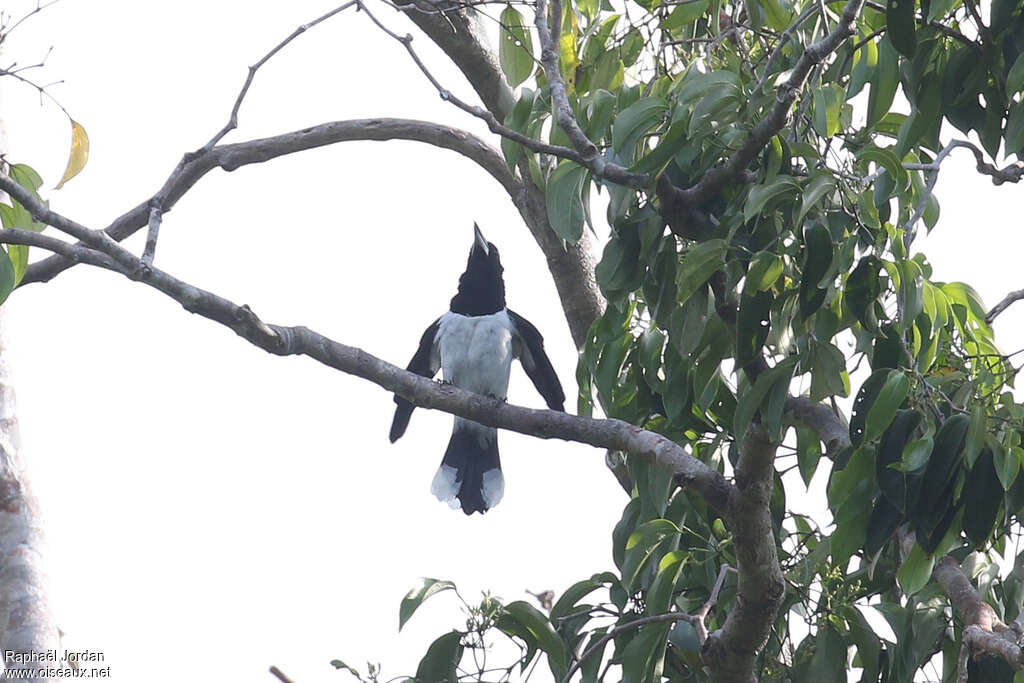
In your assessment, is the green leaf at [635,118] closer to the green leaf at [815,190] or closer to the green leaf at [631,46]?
the green leaf at [815,190]

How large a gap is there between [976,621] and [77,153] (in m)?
2.51

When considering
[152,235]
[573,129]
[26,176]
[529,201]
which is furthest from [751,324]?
[529,201]

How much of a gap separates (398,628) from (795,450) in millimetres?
1174

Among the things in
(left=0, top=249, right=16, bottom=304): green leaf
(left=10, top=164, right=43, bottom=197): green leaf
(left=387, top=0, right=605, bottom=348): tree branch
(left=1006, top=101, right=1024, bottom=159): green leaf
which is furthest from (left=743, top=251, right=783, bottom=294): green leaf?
(left=387, top=0, right=605, bottom=348): tree branch

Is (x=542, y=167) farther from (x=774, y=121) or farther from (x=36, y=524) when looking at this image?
(x=36, y=524)

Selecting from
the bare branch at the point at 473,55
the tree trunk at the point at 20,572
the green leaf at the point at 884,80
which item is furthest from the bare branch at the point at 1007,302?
the tree trunk at the point at 20,572

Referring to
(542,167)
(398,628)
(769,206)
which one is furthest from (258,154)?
(769,206)

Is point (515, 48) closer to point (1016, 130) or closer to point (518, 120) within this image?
point (518, 120)

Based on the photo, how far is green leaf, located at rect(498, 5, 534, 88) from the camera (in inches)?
127

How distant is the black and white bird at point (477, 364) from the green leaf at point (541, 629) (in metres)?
2.18

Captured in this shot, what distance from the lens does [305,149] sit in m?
4.47

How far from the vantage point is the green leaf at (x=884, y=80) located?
2.60m

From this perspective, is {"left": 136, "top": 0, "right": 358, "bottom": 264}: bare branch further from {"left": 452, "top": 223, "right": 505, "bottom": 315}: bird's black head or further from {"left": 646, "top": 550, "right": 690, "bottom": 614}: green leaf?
{"left": 452, "top": 223, "right": 505, "bottom": 315}: bird's black head

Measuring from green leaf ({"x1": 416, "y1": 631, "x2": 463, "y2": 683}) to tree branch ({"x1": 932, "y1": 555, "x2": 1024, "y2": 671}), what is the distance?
120 centimetres
